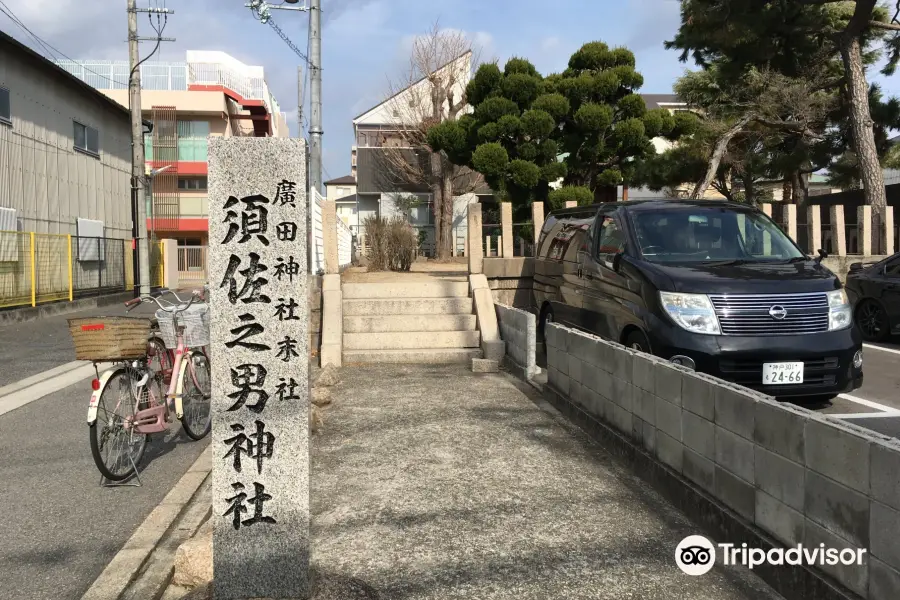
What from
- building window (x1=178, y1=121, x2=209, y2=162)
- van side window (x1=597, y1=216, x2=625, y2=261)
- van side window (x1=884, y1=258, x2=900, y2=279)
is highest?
building window (x1=178, y1=121, x2=209, y2=162)

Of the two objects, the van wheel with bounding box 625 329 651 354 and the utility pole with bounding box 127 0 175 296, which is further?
the utility pole with bounding box 127 0 175 296

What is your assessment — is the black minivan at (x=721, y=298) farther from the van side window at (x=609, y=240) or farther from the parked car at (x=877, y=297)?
the parked car at (x=877, y=297)

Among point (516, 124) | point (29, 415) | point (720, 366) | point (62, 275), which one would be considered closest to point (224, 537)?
point (720, 366)

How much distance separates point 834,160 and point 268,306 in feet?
75.8

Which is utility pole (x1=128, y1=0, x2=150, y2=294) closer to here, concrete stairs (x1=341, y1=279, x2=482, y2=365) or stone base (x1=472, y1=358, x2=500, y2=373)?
concrete stairs (x1=341, y1=279, x2=482, y2=365)

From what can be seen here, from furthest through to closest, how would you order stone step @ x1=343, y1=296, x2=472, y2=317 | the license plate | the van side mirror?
stone step @ x1=343, y1=296, x2=472, y2=317 → the van side mirror → the license plate

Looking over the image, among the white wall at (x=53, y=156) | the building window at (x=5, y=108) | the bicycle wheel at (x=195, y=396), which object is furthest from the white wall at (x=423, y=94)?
the bicycle wheel at (x=195, y=396)

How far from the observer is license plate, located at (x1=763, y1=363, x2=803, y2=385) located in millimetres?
5543

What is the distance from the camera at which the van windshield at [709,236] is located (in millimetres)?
6656

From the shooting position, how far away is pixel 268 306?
9.92ft

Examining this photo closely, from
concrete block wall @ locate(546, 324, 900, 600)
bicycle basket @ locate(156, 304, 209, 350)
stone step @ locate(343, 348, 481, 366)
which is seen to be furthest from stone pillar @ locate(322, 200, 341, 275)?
concrete block wall @ locate(546, 324, 900, 600)

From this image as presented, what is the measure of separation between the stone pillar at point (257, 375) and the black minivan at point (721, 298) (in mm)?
3592

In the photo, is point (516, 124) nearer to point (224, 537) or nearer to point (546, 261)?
point (546, 261)

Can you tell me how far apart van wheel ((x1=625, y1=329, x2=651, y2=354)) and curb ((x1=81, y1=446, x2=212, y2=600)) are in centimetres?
362
